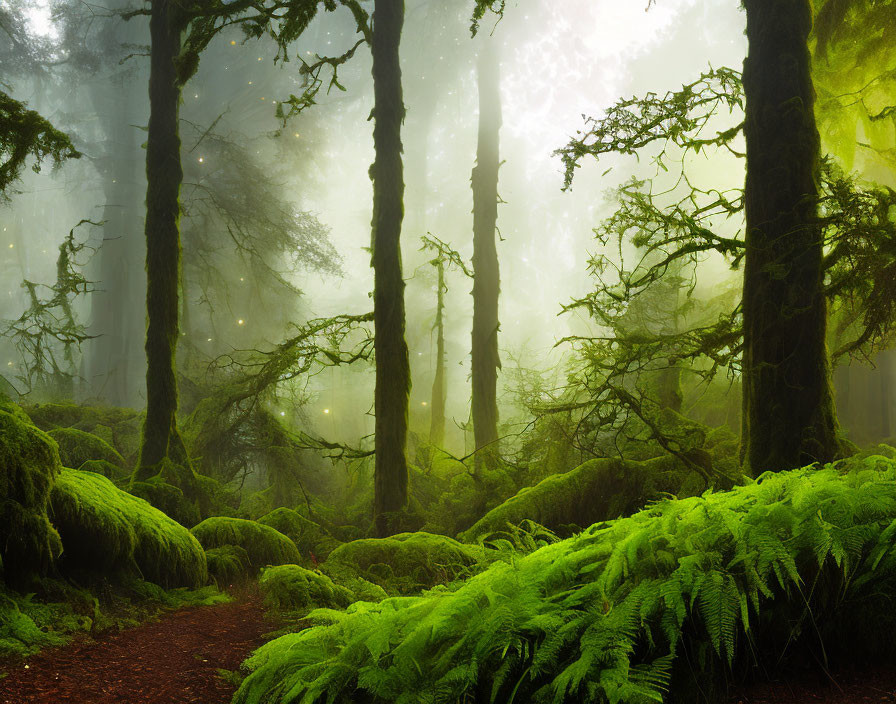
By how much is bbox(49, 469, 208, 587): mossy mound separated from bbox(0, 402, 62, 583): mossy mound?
1.21 ft

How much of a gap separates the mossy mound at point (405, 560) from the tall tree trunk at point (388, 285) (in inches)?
112

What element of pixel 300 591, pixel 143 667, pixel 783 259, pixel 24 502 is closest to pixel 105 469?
pixel 24 502

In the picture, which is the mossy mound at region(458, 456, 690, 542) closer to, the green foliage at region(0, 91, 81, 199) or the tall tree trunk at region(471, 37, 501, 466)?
the tall tree trunk at region(471, 37, 501, 466)

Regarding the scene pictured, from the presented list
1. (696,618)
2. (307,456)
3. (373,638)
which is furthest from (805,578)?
(307,456)

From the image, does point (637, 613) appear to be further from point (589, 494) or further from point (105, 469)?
point (105, 469)

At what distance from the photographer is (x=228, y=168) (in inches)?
946

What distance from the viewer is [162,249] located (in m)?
10.1

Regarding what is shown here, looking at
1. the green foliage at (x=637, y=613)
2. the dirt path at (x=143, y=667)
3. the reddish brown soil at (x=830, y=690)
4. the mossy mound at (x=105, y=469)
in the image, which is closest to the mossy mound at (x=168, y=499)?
the mossy mound at (x=105, y=469)

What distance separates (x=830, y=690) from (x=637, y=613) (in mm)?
695

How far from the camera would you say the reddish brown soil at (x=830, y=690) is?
6.62 feet

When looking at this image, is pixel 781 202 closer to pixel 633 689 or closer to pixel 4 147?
pixel 633 689

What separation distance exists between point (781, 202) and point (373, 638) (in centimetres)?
557

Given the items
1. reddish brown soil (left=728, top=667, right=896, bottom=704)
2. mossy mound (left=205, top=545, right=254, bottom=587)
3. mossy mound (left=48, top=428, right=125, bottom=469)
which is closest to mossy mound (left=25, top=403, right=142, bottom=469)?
mossy mound (left=48, top=428, right=125, bottom=469)

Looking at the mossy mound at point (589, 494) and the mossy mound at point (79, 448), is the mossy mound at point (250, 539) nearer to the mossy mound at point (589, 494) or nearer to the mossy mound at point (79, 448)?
the mossy mound at point (589, 494)
